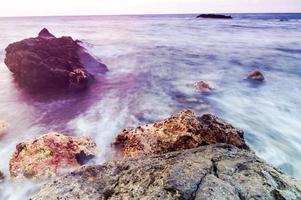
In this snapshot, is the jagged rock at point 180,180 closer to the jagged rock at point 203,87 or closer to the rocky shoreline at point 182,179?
the rocky shoreline at point 182,179

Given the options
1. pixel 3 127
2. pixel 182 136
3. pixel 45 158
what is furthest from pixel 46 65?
→ pixel 182 136

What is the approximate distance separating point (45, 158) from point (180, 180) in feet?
9.51

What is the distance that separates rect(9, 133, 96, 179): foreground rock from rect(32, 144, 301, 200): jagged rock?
172 centimetres

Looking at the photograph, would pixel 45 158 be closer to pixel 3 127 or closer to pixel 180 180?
pixel 180 180

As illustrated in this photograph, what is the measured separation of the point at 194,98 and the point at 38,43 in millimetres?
5864

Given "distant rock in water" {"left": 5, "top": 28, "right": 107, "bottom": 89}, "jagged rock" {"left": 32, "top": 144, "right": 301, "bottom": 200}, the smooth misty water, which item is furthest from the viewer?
"distant rock in water" {"left": 5, "top": 28, "right": 107, "bottom": 89}

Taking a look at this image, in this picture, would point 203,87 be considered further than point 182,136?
Yes

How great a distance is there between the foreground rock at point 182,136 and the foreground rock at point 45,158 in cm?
99

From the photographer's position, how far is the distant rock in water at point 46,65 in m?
11.0

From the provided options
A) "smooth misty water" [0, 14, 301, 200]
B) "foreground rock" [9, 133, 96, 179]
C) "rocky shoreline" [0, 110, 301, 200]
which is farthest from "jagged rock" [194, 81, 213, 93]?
"rocky shoreline" [0, 110, 301, 200]

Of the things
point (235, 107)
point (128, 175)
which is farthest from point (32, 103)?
point (128, 175)

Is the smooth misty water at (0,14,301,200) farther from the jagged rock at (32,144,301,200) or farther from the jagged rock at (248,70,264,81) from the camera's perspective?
the jagged rock at (32,144,301,200)

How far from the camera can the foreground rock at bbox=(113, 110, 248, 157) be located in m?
5.28

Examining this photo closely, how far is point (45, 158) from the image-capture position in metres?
5.40
